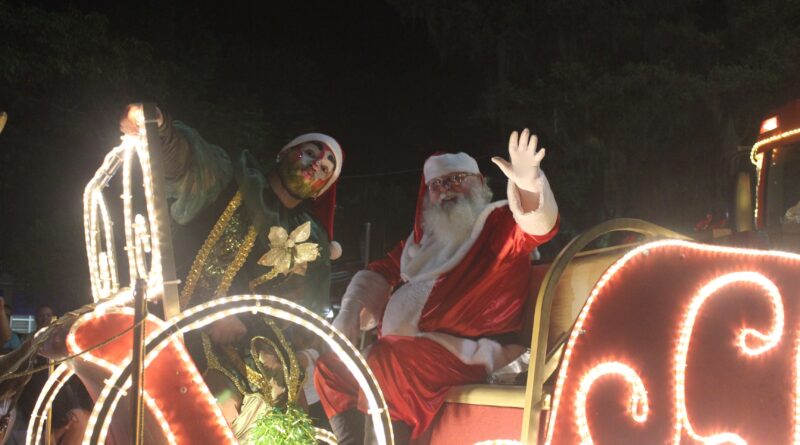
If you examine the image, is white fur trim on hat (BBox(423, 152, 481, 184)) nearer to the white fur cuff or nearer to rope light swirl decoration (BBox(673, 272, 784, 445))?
the white fur cuff

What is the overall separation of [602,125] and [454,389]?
14046mm

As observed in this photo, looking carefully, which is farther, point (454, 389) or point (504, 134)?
point (504, 134)

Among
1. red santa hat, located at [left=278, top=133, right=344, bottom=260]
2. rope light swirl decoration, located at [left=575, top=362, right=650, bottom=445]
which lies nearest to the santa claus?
red santa hat, located at [left=278, top=133, right=344, bottom=260]

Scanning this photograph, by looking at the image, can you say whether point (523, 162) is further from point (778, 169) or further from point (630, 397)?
point (778, 169)

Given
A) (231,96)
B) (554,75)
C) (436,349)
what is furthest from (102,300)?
(554,75)

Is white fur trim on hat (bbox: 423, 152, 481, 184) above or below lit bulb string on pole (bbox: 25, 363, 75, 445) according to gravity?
above

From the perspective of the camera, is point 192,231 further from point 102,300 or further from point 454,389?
point 454,389

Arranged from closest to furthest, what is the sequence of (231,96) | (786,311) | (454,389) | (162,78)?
(786,311), (454,389), (162,78), (231,96)

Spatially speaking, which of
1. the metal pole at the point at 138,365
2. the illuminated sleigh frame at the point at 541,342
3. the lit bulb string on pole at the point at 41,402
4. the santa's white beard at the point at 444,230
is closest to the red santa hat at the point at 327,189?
the santa's white beard at the point at 444,230

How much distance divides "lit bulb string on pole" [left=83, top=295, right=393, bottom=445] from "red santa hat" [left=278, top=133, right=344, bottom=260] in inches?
60.3

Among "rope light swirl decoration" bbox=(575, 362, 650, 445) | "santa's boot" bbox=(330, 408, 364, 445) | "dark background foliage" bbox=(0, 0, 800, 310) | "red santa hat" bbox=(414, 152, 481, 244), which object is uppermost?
"dark background foliage" bbox=(0, 0, 800, 310)

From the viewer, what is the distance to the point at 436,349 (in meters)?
4.45

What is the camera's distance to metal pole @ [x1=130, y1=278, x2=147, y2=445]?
110 inches

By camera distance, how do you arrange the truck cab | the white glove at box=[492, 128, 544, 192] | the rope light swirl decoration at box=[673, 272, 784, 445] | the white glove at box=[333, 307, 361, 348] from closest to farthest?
the rope light swirl decoration at box=[673, 272, 784, 445], the white glove at box=[492, 128, 544, 192], the white glove at box=[333, 307, 361, 348], the truck cab
